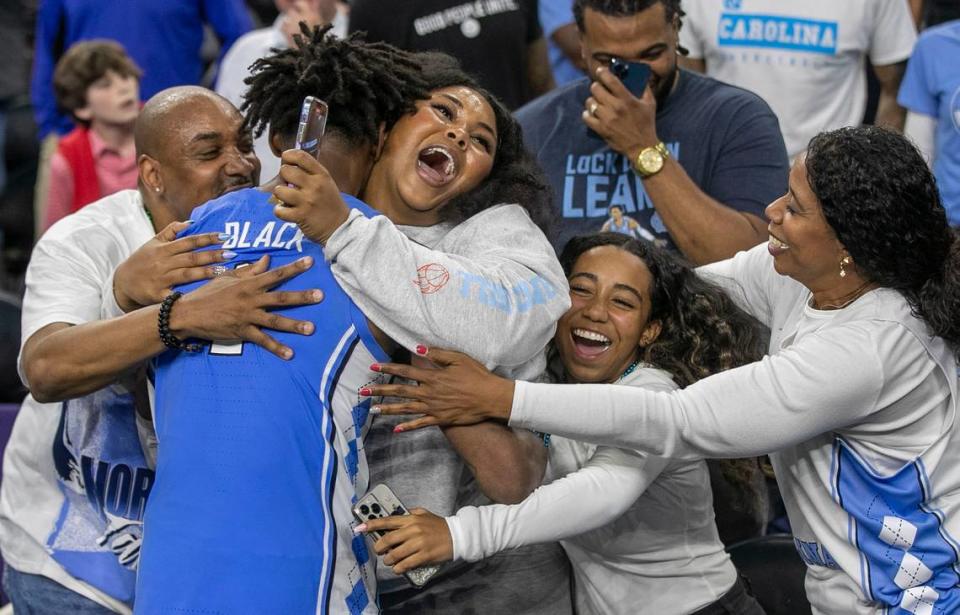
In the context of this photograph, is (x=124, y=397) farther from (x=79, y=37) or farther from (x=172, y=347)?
(x=79, y=37)

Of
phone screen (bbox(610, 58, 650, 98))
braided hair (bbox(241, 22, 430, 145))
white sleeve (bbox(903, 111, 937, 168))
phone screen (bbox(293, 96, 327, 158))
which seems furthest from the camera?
white sleeve (bbox(903, 111, 937, 168))

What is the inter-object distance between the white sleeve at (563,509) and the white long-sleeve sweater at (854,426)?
14 centimetres

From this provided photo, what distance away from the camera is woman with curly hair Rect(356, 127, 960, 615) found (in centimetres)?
269

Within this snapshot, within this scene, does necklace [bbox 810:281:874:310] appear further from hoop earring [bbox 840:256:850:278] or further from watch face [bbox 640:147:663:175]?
watch face [bbox 640:147:663:175]

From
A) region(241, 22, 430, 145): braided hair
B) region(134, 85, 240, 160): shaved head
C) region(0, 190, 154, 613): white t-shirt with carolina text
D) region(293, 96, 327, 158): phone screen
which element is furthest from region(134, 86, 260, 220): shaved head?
region(293, 96, 327, 158): phone screen

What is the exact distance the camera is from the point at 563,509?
9.20 ft

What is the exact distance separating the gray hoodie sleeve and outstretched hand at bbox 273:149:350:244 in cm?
3

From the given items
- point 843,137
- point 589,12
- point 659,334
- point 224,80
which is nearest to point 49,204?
point 224,80

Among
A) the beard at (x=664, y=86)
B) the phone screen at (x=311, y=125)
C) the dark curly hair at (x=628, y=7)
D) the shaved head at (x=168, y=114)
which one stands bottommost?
the beard at (x=664, y=86)

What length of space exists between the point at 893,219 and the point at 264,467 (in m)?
1.31

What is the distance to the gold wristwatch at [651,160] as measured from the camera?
3748mm

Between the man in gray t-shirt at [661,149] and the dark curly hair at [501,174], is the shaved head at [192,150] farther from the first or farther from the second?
the man in gray t-shirt at [661,149]

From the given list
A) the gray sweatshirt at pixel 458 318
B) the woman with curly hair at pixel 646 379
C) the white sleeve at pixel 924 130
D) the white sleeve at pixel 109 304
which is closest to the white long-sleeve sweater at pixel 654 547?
the woman with curly hair at pixel 646 379

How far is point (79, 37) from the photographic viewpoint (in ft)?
20.7
